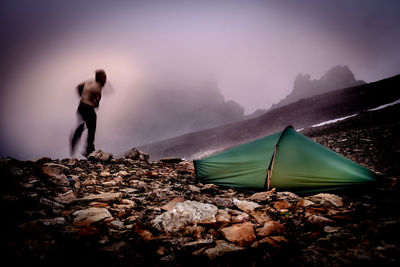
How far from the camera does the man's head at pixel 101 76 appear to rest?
5832 mm

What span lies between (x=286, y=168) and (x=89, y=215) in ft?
11.5

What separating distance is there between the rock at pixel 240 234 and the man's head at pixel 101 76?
5.92 meters

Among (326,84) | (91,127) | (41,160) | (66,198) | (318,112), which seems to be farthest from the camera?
(326,84)

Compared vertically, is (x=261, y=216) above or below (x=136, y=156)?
below

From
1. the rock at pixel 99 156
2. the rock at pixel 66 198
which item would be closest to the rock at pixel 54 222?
the rock at pixel 66 198

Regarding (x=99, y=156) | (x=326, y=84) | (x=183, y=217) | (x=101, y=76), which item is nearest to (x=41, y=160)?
(x=99, y=156)

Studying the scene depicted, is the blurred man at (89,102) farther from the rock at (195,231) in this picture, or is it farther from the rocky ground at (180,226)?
the rock at (195,231)

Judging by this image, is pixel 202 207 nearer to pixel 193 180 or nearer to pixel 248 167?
pixel 248 167

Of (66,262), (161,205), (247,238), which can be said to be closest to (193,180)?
(161,205)

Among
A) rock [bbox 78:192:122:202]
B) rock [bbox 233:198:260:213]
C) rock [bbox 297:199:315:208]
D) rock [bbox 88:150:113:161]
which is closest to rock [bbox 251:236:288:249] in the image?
rock [bbox 233:198:260:213]

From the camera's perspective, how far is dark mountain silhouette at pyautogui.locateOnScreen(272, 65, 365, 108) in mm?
134375

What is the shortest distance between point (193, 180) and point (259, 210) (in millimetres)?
2407

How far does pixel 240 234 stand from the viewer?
6.30 feet

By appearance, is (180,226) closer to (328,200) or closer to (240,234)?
(240,234)
